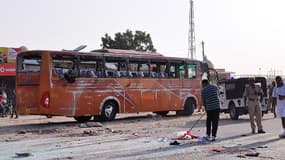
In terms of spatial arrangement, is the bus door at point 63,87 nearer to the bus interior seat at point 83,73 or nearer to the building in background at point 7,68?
the bus interior seat at point 83,73

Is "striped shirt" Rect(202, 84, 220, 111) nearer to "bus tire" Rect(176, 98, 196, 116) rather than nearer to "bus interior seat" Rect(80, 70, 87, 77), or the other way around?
"bus interior seat" Rect(80, 70, 87, 77)

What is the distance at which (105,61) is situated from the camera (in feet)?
70.8

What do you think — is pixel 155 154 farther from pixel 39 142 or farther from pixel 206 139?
pixel 39 142

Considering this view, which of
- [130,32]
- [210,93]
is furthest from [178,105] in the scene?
[130,32]

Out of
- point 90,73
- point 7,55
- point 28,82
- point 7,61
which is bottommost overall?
point 28,82

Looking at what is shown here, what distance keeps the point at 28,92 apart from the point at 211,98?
9.12 metres

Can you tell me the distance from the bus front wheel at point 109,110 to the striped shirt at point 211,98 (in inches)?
338

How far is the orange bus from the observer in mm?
19484

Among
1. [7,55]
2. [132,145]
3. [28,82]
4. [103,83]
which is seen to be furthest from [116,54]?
[7,55]

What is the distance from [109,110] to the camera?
21.7 m

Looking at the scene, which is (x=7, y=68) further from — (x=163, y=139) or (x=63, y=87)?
(x=163, y=139)

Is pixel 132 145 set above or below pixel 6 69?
below

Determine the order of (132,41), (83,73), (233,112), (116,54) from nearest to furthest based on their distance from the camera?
(83,73) → (233,112) → (116,54) → (132,41)

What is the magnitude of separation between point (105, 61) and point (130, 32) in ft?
166
